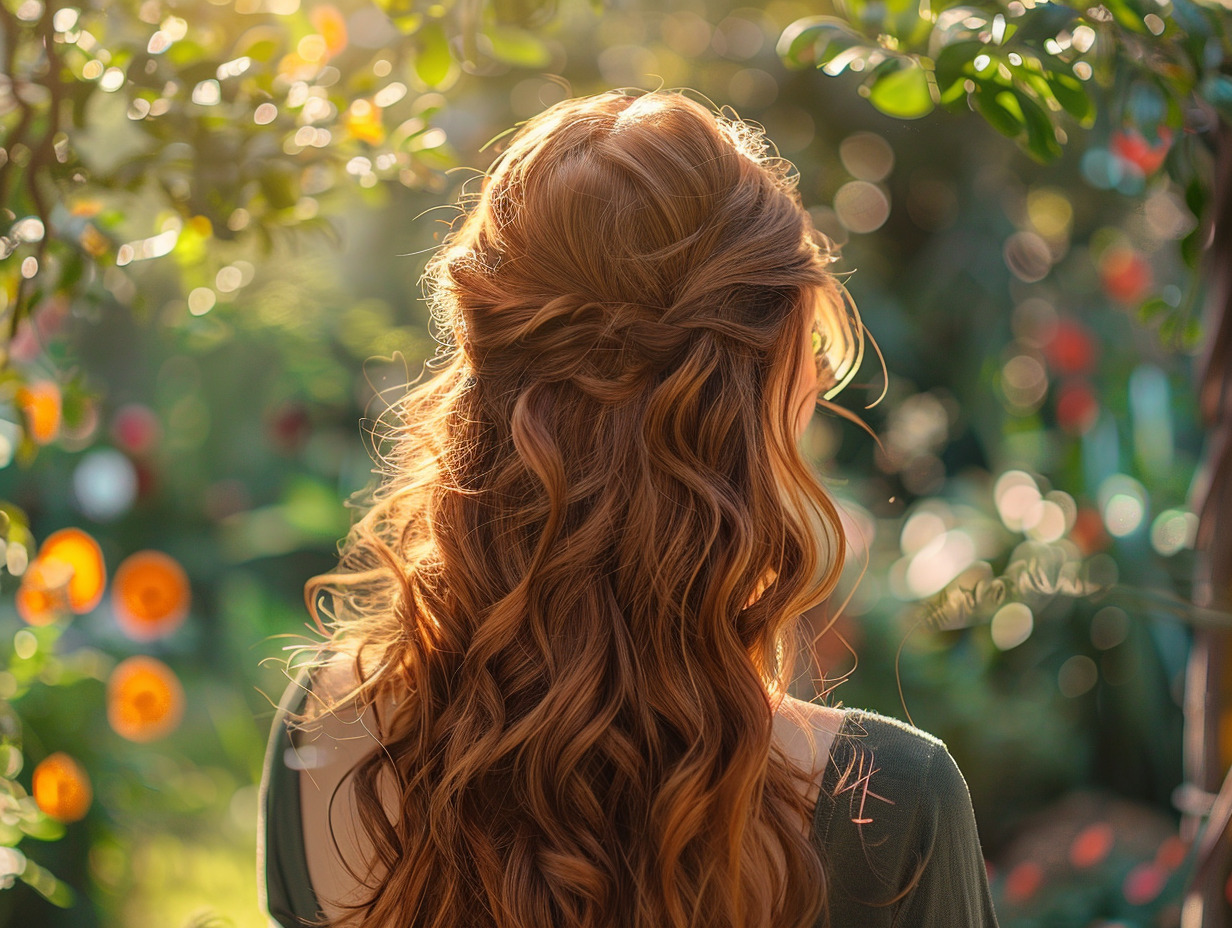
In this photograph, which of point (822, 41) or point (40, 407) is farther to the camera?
point (40, 407)

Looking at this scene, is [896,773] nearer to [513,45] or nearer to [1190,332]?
[1190,332]

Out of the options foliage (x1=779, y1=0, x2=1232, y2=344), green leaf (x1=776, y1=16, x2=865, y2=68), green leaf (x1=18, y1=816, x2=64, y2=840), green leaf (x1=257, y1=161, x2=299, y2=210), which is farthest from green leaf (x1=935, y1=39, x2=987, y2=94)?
green leaf (x1=18, y1=816, x2=64, y2=840)

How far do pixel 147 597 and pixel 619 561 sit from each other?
5.04ft

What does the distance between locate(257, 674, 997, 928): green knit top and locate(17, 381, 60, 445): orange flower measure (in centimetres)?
94

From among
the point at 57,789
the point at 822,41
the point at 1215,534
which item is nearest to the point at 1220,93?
the point at 822,41

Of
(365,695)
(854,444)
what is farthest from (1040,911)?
(365,695)

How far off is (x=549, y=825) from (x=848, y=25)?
2.70 feet

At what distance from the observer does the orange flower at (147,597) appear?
195 centimetres

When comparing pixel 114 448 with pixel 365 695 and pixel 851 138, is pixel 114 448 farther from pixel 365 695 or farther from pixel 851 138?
pixel 851 138

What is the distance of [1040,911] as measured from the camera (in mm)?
1609

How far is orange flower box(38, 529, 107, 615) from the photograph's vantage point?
132cm

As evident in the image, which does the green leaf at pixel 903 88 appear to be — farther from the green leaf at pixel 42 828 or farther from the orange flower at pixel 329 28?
the green leaf at pixel 42 828

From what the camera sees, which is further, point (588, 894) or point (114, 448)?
point (114, 448)

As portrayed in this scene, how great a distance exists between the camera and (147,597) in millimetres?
1946
